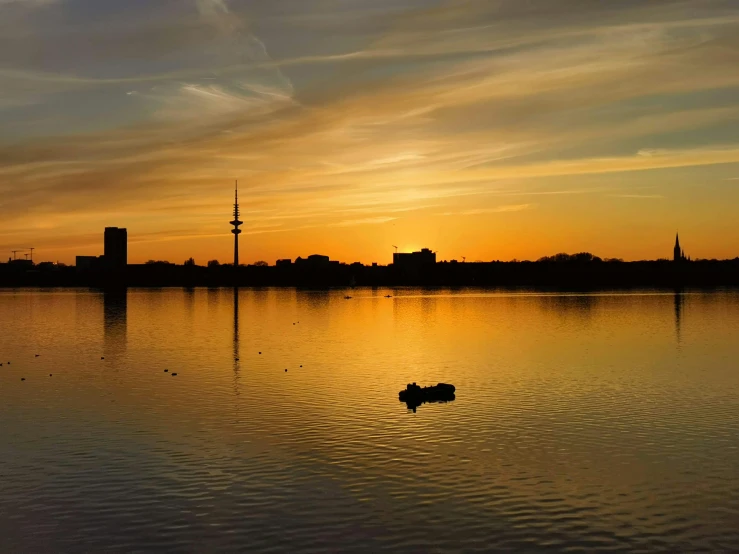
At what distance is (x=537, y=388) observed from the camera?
5784cm

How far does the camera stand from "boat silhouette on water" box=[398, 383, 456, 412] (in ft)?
166

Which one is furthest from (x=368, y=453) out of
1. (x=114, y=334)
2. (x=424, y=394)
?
(x=114, y=334)

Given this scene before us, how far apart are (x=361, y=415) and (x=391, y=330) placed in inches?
2926

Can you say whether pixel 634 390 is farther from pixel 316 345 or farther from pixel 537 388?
pixel 316 345

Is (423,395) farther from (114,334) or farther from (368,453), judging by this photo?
(114,334)

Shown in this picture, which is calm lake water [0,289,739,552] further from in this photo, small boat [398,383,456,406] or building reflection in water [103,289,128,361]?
building reflection in water [103,289,128,361]

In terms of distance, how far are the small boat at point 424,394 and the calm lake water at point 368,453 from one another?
→ 90 cm

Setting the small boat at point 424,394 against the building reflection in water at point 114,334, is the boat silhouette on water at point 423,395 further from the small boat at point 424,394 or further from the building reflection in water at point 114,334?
the building reflection in water at point 114,334

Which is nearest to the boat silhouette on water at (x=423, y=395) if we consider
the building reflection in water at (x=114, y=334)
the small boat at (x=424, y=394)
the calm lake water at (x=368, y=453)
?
the small boat at (x=424, y=394)

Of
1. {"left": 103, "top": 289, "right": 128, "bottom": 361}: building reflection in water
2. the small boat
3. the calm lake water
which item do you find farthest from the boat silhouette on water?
{"left": 103, "top": 289, "right": 128, "bottom": 361}: building reflection in water

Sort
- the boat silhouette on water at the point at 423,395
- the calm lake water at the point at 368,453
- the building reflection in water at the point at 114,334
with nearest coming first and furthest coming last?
the calm lake water at the point at 368,453 → the boat silhouette on water at the point at 423,395 → the building reflection in water at the point at 114,334

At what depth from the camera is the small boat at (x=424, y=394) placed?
50.6m

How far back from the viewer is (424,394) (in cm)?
5119

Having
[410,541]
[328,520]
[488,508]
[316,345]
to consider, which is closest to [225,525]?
[328,520]
